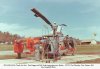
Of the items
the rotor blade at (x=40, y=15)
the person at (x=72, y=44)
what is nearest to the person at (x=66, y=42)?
the person at (x=72, y=44)

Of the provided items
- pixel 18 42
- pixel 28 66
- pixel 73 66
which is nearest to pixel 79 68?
pixel 73 66

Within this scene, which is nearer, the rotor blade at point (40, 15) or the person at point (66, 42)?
the rotor blade at point (40, 15)

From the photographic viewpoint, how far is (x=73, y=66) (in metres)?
12.4

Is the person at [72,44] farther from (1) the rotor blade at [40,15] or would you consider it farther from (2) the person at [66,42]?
(1) the rotor blade at [40,15]

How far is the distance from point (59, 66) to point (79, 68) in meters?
0.81

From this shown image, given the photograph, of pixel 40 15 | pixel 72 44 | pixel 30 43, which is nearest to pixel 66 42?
pixel 72 44

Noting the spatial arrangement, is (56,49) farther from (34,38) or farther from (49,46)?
(34,38)

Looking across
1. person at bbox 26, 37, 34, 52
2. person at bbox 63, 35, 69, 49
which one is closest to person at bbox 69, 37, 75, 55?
person at bbox 63, 35, 69, 49

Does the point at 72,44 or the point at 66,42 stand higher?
the point at 66,42

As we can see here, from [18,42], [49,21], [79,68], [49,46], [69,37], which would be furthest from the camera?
[69,37]

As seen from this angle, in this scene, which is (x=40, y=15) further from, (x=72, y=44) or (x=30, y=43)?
(x=72, y=44)

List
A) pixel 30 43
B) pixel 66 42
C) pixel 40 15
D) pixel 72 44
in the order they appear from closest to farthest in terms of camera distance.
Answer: pixel 40 15
pixel 30 43
pixel 66 42
pixel 72 44

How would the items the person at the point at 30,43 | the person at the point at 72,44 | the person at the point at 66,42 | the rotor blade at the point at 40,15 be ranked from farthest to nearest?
the person at the point at 72,44 → the person at the point at 66,42 → the person at the point at 30,43 → the rotor blade at the point at 40,15

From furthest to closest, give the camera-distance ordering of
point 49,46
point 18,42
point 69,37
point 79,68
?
1. point 69,37
2. point 18,42
3. point 49,46
4. point 79,68
